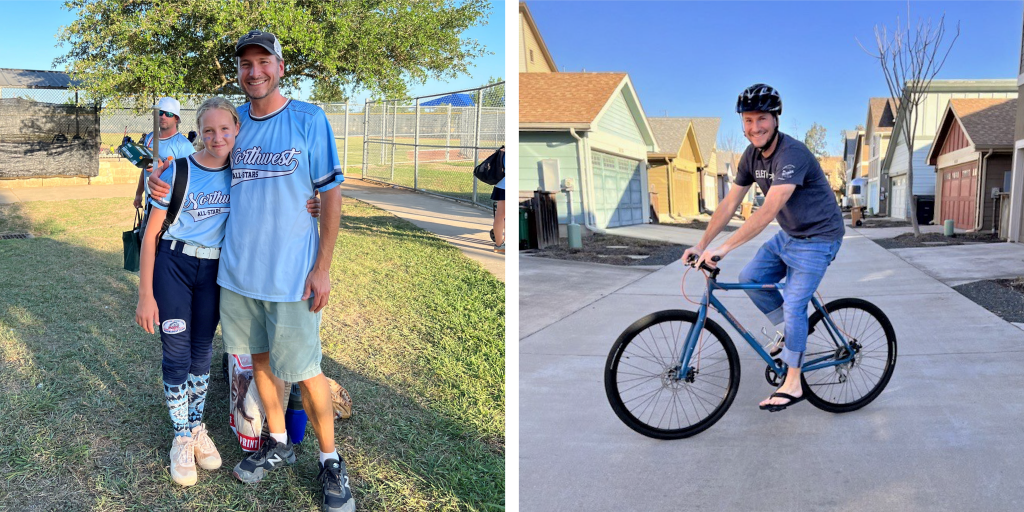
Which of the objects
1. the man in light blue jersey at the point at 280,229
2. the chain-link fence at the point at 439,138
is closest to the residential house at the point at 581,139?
the chain-link fence at the point at 439,138

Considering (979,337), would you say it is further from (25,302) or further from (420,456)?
(25,302)

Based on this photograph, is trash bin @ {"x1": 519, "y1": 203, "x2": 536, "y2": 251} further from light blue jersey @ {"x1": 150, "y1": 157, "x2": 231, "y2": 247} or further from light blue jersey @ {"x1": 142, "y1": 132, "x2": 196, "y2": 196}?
light blue jersey @ {"x1": 150, "y1": 157, "x2": 231, "y2": 247}

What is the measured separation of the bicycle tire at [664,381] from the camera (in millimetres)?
3844

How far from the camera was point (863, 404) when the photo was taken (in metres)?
4.33

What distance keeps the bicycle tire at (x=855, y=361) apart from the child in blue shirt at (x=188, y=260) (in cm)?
313

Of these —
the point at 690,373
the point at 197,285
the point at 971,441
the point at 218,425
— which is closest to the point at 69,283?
the point at 218,425

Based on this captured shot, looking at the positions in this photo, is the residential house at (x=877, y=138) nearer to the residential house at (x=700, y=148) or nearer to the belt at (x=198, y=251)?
the residential house at (x=700, y=148)

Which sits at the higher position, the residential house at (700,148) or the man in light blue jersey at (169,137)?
the residential house at (700,148)

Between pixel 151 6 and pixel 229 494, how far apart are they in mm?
13794

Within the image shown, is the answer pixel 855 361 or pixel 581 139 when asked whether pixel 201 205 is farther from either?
pixel 581 139

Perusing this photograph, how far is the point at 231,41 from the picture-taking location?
14.3 meters

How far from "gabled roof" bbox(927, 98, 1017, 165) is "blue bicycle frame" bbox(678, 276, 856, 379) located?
1884 centimetres

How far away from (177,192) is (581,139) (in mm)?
14671

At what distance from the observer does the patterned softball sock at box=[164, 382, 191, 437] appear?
11.5ft
